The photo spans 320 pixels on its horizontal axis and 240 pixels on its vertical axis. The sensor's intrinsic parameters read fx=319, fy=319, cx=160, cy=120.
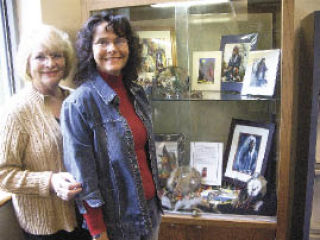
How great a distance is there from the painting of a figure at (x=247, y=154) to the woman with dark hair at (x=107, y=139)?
24.9 inches

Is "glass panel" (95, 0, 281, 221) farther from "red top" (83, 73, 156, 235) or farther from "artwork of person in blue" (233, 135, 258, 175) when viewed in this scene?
"red top" (83, 73, 156, 235)

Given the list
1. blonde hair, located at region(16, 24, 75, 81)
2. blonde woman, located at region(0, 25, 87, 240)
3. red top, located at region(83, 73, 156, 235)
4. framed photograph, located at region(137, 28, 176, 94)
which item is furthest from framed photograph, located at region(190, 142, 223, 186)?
blonde hair, located at region(16, 24, 75, 81)

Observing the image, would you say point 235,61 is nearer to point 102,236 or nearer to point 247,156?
point 247,156

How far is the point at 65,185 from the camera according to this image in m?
1.05

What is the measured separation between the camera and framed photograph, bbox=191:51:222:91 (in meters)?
1.68

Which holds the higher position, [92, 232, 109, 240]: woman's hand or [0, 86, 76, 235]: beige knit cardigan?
[0, 86, 76, 235]: beige knit cardigan

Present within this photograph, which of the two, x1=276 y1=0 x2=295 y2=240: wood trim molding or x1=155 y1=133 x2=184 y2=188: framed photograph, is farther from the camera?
x1=155 y1=133 x2=184 y2=188: framed photograph

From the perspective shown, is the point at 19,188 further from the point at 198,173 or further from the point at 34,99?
the point at 198,173

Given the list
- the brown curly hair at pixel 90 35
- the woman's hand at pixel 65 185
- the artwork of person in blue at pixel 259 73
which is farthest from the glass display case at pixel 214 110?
the woman's hand at pixel 65 185

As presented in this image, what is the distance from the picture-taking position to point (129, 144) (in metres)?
1.11

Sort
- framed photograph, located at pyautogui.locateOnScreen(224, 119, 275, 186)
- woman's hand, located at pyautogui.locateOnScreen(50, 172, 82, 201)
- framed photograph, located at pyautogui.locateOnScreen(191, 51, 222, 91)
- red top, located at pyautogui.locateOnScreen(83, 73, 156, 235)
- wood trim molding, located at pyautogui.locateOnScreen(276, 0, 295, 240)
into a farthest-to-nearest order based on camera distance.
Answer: framed photograph, located at pyautogui.locateOnScreen(191, 51, 222, 91), framed photograph, located at pyautogui.locateOnScreen(224, 119, 275, 186), wood trim molding, located at pyautogui.locateOnScreen(276, 0, 295, 240), red top, located at pyautogui.locateOnScreen(83, 73, 156, 235), woman's hand, located at pyautogui.locateOnScreen(50, 172, 82, 201)

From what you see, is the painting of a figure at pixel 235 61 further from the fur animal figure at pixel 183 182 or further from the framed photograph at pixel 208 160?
the fur animal figure at pixel 183 182

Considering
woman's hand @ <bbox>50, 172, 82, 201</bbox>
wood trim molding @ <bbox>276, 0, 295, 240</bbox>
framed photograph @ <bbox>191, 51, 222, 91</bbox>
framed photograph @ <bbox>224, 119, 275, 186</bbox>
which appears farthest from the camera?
framed photograph @ <bbox>191, 51, 222, 91</bbox>

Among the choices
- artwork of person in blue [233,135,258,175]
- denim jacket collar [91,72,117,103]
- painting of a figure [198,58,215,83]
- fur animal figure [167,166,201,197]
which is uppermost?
painting of a figure [198,58,215,83]
